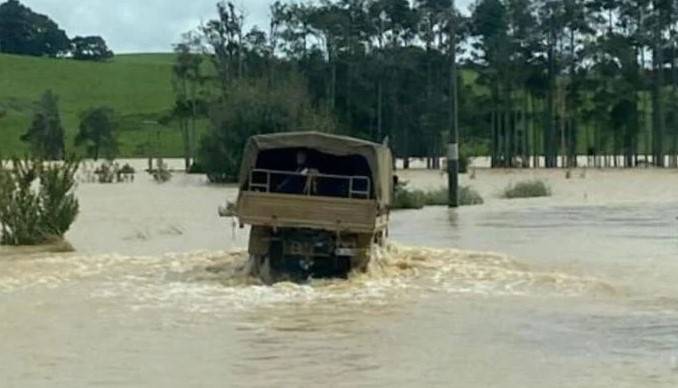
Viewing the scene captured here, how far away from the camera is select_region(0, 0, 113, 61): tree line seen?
186 metres

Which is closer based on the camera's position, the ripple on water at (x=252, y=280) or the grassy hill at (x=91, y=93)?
the ripple on water at (x=252, y=280)

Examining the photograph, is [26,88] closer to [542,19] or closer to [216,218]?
[542,19]

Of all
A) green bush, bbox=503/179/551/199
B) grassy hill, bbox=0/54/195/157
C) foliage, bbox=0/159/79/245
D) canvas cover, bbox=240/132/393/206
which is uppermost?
grassy hill, bbox=0/54/195/157

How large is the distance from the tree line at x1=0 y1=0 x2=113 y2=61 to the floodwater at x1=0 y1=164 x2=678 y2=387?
6093 inches

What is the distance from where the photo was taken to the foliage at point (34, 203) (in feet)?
97.7

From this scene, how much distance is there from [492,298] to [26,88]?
438 ft

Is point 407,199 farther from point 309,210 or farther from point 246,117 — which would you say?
point 246,117

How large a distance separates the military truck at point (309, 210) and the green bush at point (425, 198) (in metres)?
20.0

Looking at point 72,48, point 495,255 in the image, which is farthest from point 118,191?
point 72,48

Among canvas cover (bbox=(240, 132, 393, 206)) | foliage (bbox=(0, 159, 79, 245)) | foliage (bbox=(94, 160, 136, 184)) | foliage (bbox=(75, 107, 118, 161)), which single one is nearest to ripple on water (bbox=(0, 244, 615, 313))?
canvas cover (bbox=(240, 132, 393, 206))

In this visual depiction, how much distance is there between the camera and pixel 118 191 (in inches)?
2542

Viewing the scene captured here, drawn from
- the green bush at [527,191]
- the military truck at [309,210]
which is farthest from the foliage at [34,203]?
the green bush at [527,191]

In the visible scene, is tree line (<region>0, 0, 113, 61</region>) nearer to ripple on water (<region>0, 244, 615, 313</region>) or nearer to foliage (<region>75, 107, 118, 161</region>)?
foliage (<region>75, 107, 118, 161</region>)

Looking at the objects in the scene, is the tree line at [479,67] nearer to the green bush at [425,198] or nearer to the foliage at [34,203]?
the green bush at [425,198]
